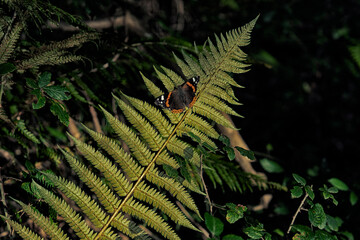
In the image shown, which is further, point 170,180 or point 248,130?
point 248,130

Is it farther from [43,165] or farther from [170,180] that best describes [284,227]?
[43,165]

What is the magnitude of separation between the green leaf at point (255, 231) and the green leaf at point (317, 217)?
27 centimetres

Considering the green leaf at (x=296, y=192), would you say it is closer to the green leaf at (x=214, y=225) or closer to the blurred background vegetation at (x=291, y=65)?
the green leaf at (x=214, y=225)

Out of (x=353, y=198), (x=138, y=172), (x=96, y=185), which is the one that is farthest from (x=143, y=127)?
(x=353, y=198)

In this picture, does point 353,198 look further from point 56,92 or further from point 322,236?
point 56,92

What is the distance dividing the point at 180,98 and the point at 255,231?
79cm

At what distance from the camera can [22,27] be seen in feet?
4.67

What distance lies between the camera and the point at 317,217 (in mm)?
1496

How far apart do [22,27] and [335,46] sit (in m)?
4.29

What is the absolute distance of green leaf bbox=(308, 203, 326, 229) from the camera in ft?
4.87

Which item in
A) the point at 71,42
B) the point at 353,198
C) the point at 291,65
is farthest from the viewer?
the point at 291,65

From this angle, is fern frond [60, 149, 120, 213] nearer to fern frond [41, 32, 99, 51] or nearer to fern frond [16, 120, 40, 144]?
fern frond [16, 120, 40, 144]

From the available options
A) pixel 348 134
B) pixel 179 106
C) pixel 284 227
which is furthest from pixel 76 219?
pixel 348 134

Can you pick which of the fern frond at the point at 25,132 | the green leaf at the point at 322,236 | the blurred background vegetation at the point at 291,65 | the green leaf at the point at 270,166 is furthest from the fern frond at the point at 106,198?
the blurred background vegetation at the point at 291,65
